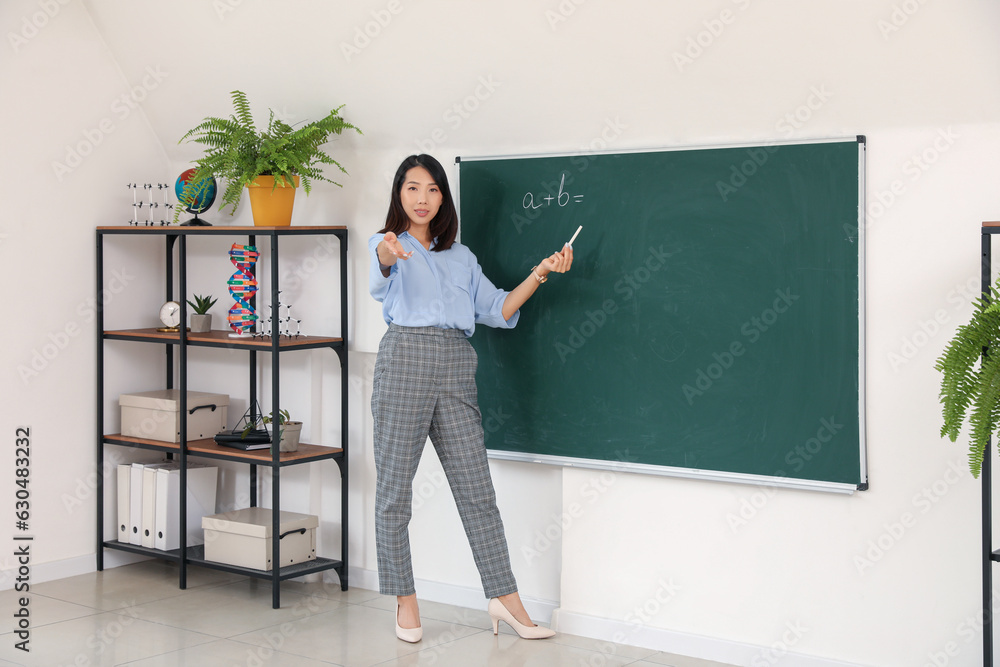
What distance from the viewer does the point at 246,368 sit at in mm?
4551

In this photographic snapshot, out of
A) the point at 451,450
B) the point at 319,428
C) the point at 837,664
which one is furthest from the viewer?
the point at 319,428

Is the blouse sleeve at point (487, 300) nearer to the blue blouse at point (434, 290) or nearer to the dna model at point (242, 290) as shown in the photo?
the blue blouse at point (434, 290)

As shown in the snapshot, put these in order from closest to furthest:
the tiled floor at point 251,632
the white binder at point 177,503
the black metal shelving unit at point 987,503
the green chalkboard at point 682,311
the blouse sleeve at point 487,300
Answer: the black metal shelving unit at point 987,503, the green chalkboard at point 682,311, the tiled floor at point 251,632, the blouse sleeve at point 487,300, the white binder at point 177,503

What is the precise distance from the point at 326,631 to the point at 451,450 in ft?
2.69

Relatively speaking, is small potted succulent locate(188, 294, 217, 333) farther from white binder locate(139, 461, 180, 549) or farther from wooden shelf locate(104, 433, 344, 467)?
white binder locate(139, 461, 180, 549)

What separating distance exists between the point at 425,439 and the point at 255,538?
987 millimetres

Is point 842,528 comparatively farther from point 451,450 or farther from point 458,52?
point 458,52

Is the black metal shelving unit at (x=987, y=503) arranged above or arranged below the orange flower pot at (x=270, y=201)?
below

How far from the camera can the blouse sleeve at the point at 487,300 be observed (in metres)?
3.54

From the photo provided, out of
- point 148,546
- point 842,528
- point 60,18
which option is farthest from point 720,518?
point 60,18

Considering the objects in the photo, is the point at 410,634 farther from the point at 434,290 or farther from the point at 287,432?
the point at 434,290

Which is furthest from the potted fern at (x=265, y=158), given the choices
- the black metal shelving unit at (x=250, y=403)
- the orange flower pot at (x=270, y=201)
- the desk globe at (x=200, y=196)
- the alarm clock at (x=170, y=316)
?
the alarm clock at (x=170, y=316)

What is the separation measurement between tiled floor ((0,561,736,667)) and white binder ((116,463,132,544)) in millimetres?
223

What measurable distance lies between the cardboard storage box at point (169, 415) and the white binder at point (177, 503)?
175 mm
